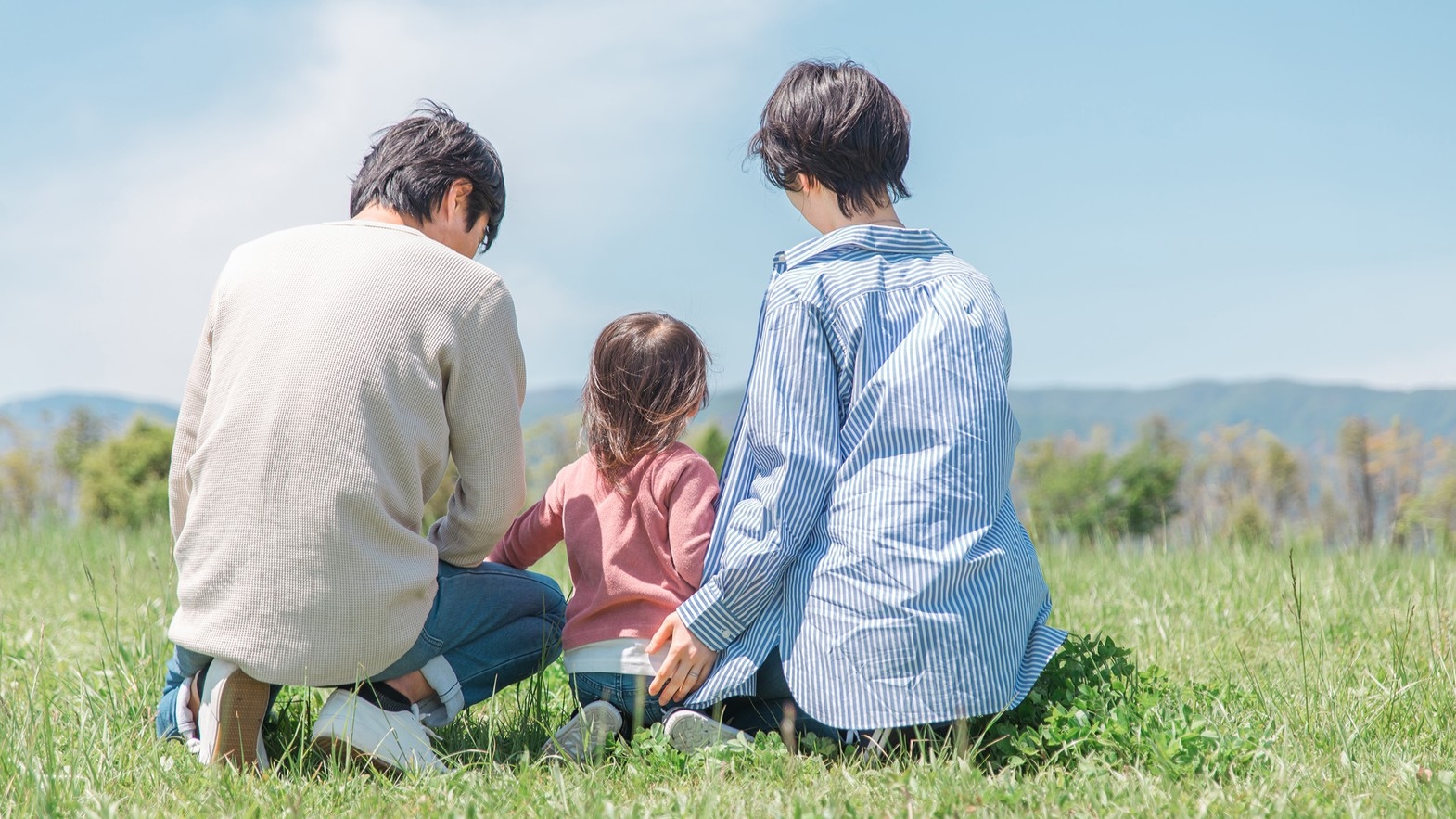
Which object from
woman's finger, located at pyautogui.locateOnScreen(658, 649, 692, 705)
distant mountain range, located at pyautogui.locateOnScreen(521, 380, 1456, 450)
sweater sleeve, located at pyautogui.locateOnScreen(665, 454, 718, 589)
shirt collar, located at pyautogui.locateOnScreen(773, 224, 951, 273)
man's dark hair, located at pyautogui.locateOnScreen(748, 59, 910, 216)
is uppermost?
man's dark hair, located at pyautogui.locateOnScreen(748, 59, 910, 216)

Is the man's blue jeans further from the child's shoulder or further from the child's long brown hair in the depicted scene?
Answer: the child's shoulder

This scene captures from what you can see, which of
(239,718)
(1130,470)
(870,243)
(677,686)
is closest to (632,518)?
(677,686)

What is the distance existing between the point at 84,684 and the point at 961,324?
2693 millimetres

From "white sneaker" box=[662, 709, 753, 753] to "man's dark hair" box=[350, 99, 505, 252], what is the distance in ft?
4.65

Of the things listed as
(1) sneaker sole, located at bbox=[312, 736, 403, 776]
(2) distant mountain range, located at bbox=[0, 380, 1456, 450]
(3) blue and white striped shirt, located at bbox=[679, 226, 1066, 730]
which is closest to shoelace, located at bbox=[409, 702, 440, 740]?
(1) sneaker sole, located at bbox=[312, 736, 403, 776]

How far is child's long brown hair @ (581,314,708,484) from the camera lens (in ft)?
9.27

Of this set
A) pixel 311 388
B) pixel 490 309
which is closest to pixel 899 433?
pixel 490 309

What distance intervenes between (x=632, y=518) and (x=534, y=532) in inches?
15.1

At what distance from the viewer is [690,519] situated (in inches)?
108

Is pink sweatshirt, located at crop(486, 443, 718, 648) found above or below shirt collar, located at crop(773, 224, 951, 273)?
below

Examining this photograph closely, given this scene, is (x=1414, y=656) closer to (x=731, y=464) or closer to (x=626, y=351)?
(x=731, y=464)

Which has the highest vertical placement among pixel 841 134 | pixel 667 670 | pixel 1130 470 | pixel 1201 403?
pixel 841 134

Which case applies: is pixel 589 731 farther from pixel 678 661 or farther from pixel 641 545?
pixel 641 545

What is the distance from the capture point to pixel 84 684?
3.20 m
